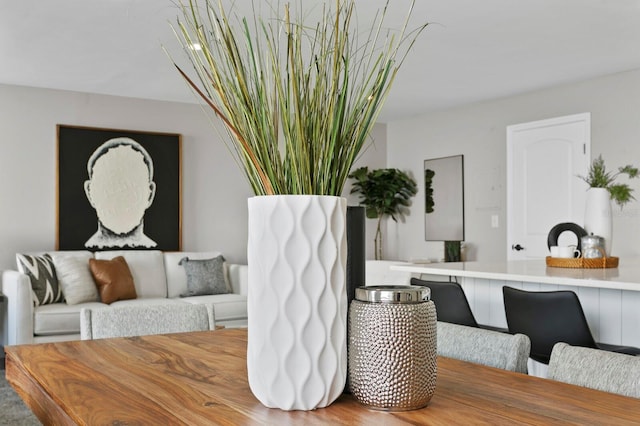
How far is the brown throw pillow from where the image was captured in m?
5.68

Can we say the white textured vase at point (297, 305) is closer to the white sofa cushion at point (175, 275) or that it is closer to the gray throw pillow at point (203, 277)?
the gray throw pillow at point (203, 277)

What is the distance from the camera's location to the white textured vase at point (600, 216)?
351 cm

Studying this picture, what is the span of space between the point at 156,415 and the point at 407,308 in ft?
1.32

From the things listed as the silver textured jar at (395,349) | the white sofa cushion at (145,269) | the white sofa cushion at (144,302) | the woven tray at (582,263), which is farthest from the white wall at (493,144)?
the silver textured jar at (395,349)

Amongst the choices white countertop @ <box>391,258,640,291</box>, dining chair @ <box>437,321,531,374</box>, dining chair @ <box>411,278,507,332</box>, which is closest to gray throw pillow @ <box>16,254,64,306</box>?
white countertop @ <box>391,258,640,291</box>

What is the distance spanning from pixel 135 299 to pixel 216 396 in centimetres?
505

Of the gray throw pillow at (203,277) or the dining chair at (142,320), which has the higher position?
the dining chair at (142,320)

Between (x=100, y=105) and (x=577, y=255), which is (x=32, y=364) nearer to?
(x=577, y=255)

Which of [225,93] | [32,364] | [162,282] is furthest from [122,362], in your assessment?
[162,282]

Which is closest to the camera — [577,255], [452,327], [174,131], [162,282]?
[452,327]

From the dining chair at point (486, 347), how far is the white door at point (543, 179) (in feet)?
15.6

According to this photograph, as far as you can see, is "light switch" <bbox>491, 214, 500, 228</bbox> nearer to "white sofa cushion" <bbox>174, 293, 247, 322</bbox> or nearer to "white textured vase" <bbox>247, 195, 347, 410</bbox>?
"white sofa cushion" <bbox>174, 293, 247, 322</bbox>

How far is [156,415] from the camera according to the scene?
98cm

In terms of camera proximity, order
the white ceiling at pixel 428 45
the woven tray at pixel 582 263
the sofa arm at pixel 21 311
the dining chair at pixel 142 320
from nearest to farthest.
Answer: the dining chair at pixel 142 320
the woven tray at pixel 582 263
the white ceiling at pixel 428 45
the sofa arm at pixel 21 311
